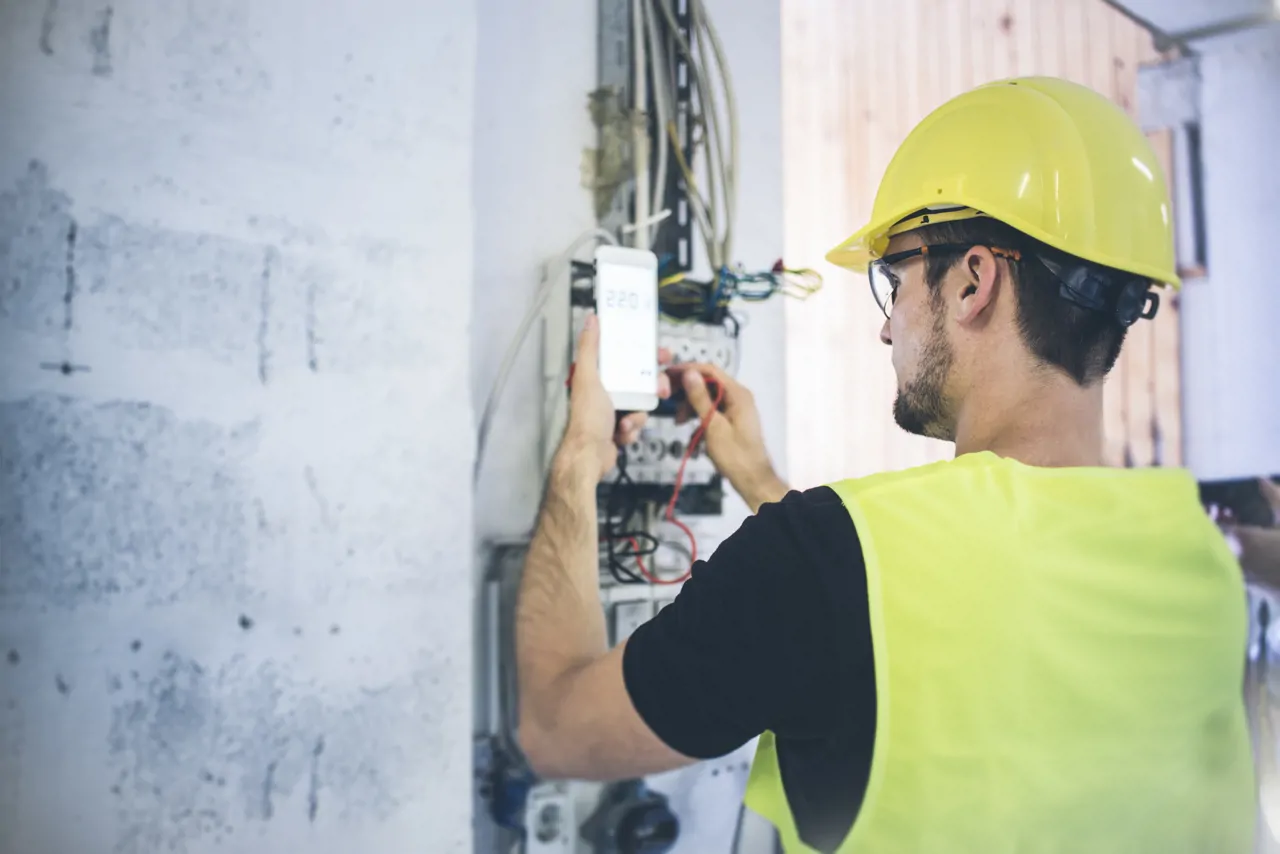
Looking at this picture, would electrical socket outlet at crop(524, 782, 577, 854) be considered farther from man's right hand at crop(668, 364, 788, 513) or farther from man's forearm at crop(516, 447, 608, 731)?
man's right hand at crop(668, 364, 788, 513)

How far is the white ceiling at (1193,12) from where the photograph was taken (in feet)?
6.68

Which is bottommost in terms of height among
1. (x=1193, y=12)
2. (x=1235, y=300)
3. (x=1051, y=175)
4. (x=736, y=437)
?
(x=736, y=437)

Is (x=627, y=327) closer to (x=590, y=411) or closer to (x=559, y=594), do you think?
(x=590, y=411)

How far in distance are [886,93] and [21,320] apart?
4.68ft

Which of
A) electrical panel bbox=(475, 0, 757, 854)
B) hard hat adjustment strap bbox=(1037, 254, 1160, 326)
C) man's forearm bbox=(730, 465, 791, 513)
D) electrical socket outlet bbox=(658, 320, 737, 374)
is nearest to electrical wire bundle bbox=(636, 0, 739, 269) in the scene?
electrical panel bbox=(475, 0, 757, 854)

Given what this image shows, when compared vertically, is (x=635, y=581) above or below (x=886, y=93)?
below

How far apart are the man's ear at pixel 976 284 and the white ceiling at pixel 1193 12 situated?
1675mm

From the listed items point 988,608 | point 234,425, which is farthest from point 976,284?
point 234,425

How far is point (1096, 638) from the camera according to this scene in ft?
2.25

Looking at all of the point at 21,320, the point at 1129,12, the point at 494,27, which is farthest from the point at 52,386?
the point at 1129,12

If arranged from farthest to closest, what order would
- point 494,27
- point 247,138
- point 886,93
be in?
point 886,93
point 494,27
point 247,138

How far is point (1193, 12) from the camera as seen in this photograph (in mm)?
2068

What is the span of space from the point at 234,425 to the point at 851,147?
120cm

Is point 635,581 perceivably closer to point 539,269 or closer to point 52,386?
point 539,269
